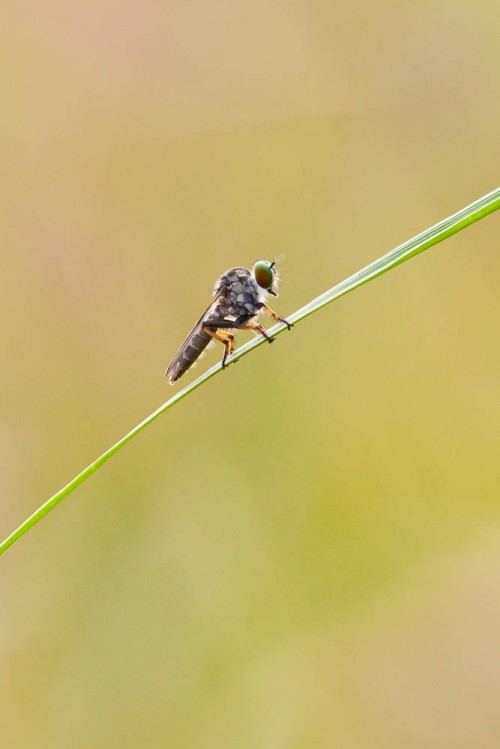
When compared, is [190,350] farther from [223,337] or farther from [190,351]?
[223,337]

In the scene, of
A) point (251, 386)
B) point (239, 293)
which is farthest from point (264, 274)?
point (251, 386)

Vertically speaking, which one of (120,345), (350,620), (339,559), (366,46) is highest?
(366,46)

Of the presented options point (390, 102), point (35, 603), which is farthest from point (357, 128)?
point (35, 603)

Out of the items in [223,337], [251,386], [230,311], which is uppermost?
→ [251,386]

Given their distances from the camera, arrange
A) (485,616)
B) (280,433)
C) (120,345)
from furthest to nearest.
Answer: (120,345), (280,433), (485,616)

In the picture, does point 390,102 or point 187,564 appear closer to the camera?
point 187,564

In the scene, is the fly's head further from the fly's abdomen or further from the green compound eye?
the fly's abdomen

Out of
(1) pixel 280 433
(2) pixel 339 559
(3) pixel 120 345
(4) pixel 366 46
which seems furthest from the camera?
(4) pixel 366 46

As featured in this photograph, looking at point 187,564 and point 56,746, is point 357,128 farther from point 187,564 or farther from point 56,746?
point 56,746
